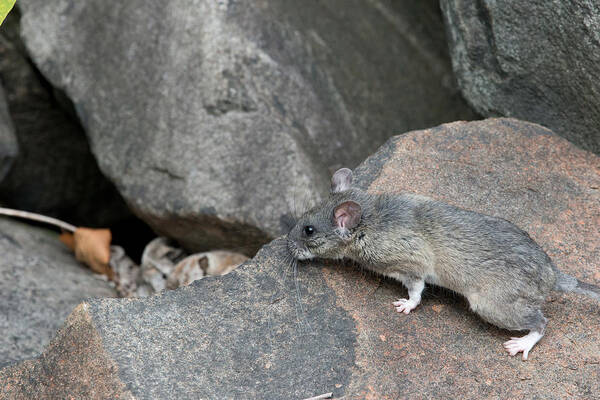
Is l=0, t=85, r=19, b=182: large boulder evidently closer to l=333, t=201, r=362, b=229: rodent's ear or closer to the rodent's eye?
the rodent's eye

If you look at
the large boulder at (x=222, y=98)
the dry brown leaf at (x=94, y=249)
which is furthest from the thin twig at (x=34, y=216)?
the large boulder at (x=222, y=98)

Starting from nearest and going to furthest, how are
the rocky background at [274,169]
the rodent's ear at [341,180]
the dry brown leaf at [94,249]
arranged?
the rocky background at [274,169] < the rodent's ear at [341,180] < the dry brown leaf at [94,249]

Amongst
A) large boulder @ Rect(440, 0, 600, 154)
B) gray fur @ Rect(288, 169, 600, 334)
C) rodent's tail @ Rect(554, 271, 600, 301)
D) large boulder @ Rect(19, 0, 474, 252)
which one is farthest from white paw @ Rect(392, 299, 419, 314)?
large boulder @ Rect(440, 0, 600, 154)

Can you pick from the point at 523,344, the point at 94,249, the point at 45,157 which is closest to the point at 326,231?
the point at 523,344

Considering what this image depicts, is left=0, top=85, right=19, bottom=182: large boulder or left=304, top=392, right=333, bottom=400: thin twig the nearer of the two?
left=304, top=392, right=333, bottom=400: thin twig

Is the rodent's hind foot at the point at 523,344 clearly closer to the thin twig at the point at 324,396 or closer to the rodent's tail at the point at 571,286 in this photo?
the rodent's tail at the point at 571,286

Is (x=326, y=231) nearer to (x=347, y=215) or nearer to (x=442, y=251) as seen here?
(x=347, y=215)

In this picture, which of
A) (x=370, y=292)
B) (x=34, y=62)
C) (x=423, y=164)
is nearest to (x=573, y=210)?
(x=423, y=164)
